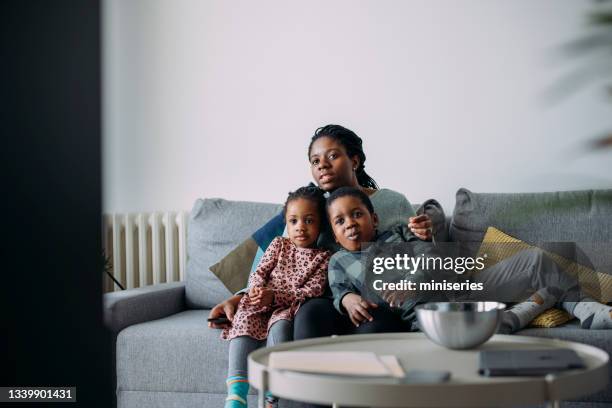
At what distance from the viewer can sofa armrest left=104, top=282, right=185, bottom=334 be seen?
2.38 metres

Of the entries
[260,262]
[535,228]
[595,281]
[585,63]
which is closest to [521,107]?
[535,228]

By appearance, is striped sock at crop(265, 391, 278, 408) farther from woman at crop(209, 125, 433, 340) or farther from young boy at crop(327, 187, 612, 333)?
young boy at crop(327, 187, 612, 333)

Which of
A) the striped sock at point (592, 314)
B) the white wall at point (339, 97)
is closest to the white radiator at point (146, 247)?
the white wall at point (339, 97)

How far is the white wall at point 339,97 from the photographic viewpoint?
293 centimetres

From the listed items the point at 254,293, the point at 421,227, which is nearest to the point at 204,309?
the point at 254,293

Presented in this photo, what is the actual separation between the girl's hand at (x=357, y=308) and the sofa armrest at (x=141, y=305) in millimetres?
766

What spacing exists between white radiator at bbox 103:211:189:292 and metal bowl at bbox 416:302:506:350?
6.39 feet

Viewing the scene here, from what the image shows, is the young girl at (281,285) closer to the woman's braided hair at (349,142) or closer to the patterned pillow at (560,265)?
the woman's braided hair at (349,142)

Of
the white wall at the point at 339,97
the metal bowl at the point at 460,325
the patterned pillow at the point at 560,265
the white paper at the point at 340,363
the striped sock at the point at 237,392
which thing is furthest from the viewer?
the white wall at the point at 339,97

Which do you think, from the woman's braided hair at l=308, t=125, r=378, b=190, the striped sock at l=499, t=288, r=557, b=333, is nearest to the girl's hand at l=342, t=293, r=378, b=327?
the striped sock at l=499, t=288, r=557, b=333

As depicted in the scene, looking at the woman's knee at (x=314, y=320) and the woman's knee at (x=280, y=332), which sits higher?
the woman's knee at (x=314, y=320)

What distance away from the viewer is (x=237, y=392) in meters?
1.98

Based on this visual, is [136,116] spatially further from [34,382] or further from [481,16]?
[34,382]

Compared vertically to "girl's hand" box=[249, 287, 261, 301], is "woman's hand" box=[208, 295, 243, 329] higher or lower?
lower
